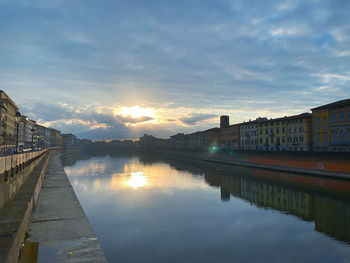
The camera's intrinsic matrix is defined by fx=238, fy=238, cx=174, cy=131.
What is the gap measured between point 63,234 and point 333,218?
894 inches

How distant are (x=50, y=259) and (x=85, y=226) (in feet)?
15.5

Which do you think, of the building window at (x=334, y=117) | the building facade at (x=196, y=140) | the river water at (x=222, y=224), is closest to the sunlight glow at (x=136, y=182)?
the river water at (x=222, y=224)

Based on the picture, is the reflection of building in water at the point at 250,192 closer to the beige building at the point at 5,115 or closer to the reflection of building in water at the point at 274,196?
the reflection of building in water at the point at 274,196

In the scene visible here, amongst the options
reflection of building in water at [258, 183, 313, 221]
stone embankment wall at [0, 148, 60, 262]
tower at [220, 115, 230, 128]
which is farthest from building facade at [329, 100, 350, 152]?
tower at [220, 115, 230, 128]

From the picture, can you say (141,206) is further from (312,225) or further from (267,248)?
(312,225)

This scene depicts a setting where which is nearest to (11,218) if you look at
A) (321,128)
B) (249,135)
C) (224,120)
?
(321,128)

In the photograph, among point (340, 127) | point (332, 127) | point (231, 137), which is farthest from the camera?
point (231, 137)

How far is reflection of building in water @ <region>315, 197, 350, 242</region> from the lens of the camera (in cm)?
1836

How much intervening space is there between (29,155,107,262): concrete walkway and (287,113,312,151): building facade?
214ft

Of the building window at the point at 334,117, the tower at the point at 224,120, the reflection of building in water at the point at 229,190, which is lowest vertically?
the reflection of building in water at the point at 229,190

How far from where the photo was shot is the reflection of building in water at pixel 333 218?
18.4 m

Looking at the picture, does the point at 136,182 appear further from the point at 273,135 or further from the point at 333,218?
the point at 273,135

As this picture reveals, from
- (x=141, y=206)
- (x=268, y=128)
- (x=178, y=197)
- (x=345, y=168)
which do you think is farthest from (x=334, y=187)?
(x=268, y=128)

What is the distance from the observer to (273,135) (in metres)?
80.6
